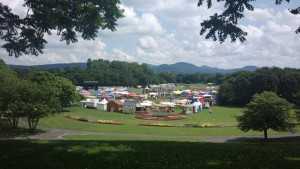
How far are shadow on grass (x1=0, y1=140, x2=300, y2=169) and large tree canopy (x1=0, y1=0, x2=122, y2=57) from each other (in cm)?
399

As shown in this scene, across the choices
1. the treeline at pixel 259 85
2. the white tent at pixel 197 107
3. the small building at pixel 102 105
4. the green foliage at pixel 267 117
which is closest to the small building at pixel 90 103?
the small building at pixel 102 105

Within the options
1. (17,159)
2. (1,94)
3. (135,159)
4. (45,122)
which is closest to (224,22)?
(135,159)

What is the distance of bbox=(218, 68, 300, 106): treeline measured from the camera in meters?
93.7

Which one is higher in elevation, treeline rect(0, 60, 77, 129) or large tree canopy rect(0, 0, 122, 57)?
large tree canopy rect(0, 0, 122, 57)

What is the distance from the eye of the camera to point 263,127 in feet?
134

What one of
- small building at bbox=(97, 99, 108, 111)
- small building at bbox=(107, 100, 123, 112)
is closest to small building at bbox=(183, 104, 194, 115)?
small building at bbox=(107, 100, 123, 112)

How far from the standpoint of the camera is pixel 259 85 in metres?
97.2

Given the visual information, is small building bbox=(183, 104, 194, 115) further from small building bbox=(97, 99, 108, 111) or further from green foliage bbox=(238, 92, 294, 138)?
green foliage bbox=(238, 92, 294, 138)

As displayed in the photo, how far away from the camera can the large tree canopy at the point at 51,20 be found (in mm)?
14758

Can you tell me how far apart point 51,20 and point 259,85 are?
88123mm

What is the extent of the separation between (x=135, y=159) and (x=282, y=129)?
32849 mm

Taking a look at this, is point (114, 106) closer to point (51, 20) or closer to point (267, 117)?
point (267, 117)

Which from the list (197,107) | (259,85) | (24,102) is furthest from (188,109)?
(24,102)

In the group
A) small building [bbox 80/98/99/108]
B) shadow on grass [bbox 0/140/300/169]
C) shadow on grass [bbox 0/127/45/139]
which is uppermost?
shadow on grass [bbox 0/140/300/169]
